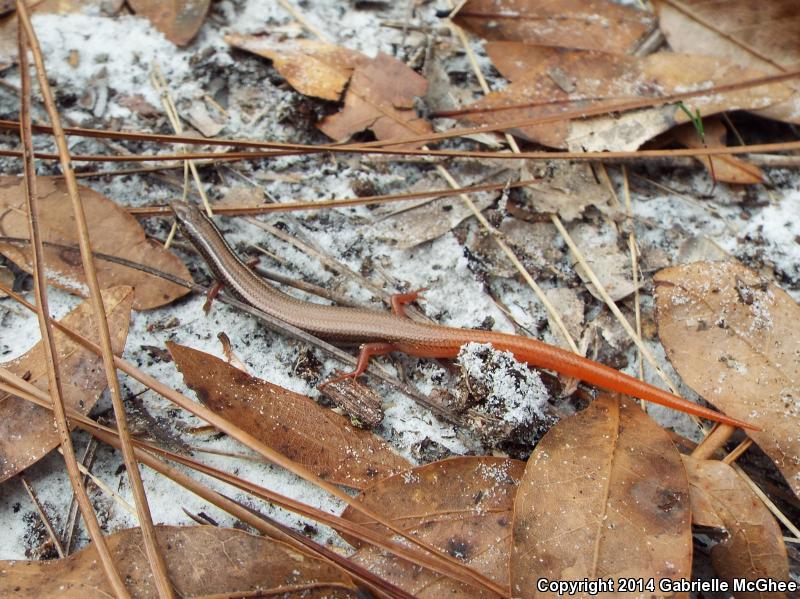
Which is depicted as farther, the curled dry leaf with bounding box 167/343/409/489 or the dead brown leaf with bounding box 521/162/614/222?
the dead brown leaf with bounding box 521/162/614/222

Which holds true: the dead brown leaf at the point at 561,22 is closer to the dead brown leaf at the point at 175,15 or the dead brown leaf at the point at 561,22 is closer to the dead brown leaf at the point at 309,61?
the dead brown leaf at the point at 309,61

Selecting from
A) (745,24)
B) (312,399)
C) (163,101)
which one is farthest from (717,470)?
(163,101)

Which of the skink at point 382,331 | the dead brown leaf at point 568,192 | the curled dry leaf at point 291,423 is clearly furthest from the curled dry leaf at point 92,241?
the dead brown leaf at point 568,192

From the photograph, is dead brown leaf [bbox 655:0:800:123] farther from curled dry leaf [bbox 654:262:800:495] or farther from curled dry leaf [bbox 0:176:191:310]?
curled dry leaf [bbox 0:176:191:310]

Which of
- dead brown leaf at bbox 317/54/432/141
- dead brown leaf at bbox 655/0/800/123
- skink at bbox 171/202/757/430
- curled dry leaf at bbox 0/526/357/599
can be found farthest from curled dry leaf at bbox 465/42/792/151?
curled dry leaf at bbox 0/526/357/599

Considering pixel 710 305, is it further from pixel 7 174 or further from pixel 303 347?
pixel 7 174

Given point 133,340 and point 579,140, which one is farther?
point 579,140

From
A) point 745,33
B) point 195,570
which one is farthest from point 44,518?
point 745,33

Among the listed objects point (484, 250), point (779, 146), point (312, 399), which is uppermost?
point (779, 146)
